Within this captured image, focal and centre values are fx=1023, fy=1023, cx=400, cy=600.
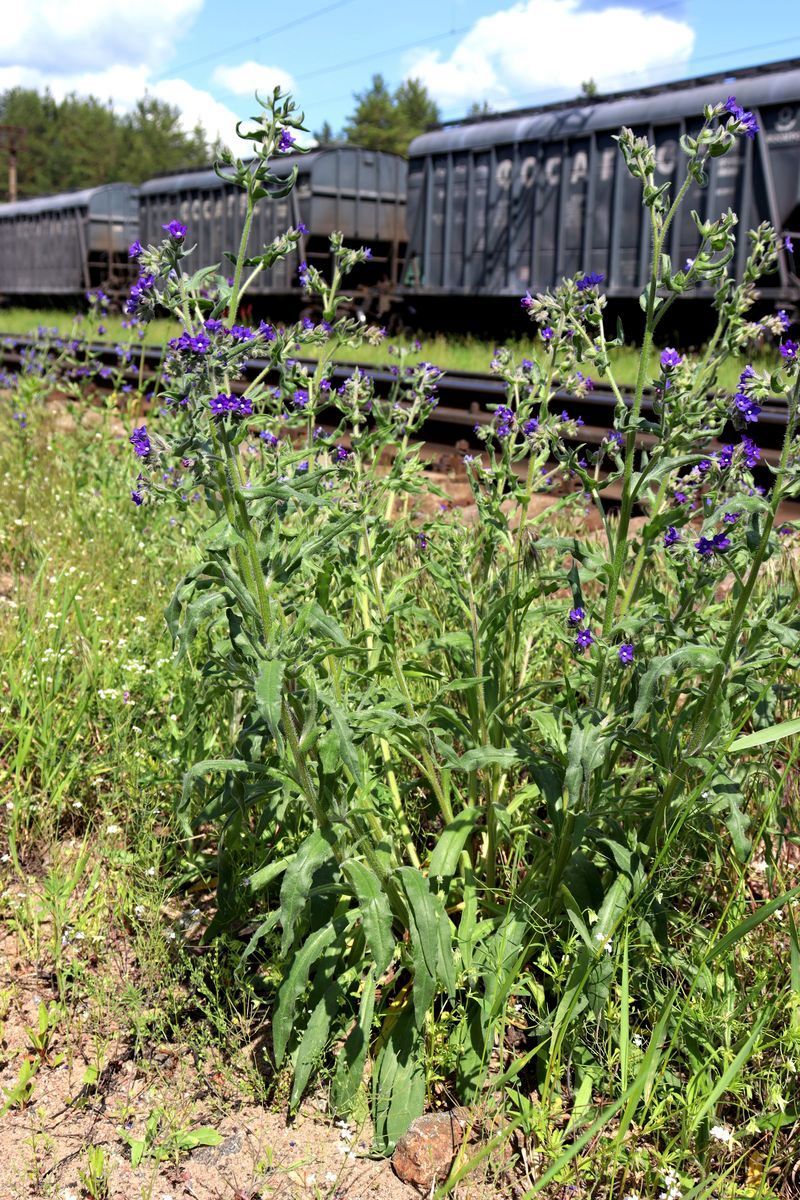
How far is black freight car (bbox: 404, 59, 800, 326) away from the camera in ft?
43.1

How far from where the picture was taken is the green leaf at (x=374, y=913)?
231 cm

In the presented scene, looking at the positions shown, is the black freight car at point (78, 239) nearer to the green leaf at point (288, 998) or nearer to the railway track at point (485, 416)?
the railway track at point (485, 416)

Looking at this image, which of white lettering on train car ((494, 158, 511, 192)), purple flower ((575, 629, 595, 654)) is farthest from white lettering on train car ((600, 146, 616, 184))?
purple flower ((575, 629, 595, 654))

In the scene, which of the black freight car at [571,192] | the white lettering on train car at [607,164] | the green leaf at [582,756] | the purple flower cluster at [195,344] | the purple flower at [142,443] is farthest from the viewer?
the white lettering on train car at [607,164]

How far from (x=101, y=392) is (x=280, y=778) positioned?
11684 mm

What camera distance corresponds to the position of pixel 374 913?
7.65ft

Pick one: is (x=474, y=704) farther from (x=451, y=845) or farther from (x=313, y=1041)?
(x=313, y=1041)

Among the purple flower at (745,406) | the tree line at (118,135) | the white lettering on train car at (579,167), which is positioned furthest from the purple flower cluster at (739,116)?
the tree line at (118,135)

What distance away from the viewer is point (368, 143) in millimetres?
82500

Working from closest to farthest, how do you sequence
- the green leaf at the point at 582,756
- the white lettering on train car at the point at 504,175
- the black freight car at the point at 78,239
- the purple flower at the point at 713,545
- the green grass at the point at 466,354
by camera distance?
the green leaf at the point at 582,756 → the purple flower at the point at 713,545 → the green grass at the point at 466,354 → the white lettering on train car at the point at 504,175 → the black freight car at the point at 78,239

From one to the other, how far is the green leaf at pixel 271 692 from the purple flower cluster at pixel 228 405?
0.55m

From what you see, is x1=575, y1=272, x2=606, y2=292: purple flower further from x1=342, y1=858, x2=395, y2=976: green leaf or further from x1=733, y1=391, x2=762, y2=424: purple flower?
x1=342, y1=858, x2=395, y2=976: green leaf

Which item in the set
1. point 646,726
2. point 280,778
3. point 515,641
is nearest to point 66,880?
point 280,778

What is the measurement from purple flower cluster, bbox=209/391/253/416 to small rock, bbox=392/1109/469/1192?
1.75 m
